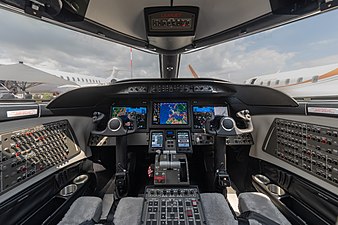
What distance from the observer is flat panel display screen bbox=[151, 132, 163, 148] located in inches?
91.7

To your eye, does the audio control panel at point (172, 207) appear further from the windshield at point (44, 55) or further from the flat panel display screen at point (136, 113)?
the windshield at point (44, 55)

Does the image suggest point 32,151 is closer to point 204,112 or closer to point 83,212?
point 83,212

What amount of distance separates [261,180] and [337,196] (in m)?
0.84

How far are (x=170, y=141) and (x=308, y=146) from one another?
1.36 m

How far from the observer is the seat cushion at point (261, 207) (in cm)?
118

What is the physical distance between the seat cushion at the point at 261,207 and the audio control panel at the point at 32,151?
1.48 meters

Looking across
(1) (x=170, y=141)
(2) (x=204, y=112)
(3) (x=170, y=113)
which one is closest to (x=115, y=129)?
(1) (x=170, y=141)

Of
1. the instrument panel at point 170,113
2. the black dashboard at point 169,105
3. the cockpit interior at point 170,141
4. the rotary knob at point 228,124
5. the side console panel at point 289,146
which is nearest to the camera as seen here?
the cockpit interior at point 170,141

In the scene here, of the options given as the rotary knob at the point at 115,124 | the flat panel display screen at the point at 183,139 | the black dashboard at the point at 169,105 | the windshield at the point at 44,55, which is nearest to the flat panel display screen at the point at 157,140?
the black dashboard at the point at 169,105

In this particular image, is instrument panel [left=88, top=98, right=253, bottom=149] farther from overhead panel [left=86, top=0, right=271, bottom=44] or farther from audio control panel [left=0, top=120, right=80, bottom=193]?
overhead panel [left=86, top=0, right=271, bottom=44]

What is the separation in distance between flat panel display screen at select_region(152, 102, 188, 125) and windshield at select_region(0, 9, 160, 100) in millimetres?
916

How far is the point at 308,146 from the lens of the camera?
1.53 m

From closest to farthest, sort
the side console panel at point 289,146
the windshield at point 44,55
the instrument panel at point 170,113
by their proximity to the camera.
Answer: the side console panel at point 289,146 < the windshield at point 44,55 < the instrument panel at point 170,113

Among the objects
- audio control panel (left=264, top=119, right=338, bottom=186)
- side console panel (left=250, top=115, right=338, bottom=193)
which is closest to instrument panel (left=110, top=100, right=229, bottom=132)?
side console panel (left=250, top=115, right=338, bottom=193)
